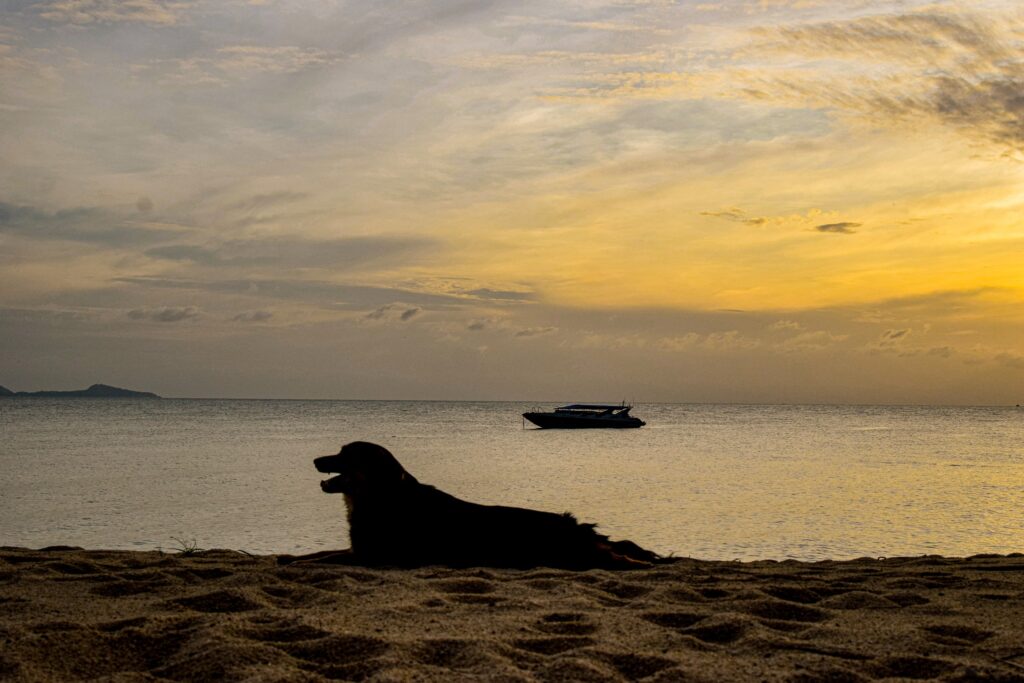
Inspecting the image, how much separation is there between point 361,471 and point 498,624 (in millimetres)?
3155

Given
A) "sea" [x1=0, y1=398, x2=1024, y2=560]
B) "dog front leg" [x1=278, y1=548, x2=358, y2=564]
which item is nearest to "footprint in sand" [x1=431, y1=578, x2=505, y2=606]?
"dog front leg" [x1=278, y1=548, x2=358, y2=564]

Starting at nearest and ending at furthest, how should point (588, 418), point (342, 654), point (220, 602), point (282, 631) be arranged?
point (342, 654) < point (282, 631) < point (220, 602) < point (588, 418)

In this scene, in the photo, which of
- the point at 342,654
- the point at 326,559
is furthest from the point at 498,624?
the point at 326,559

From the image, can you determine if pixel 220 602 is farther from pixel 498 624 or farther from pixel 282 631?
pixel 498 624

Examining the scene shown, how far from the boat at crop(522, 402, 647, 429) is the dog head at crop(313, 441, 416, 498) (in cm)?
5516

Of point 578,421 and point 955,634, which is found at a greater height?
point 955,634

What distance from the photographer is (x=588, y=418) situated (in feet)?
209

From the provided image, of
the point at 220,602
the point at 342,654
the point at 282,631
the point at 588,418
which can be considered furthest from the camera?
the point at 588,418

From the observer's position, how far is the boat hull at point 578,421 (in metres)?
63.2

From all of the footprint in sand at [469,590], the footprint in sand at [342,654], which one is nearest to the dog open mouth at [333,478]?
the footprint in sand at [469,590]

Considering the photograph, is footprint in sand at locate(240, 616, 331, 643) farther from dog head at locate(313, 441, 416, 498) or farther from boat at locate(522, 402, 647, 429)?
boat at locate(522, 402, 647, 429)

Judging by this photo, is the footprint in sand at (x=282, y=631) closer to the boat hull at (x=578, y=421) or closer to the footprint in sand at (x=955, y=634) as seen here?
the footprint in sand at (x=955, y=634)

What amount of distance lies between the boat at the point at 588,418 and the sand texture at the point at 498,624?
185ft

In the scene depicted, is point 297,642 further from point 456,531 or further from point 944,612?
point 944,612
